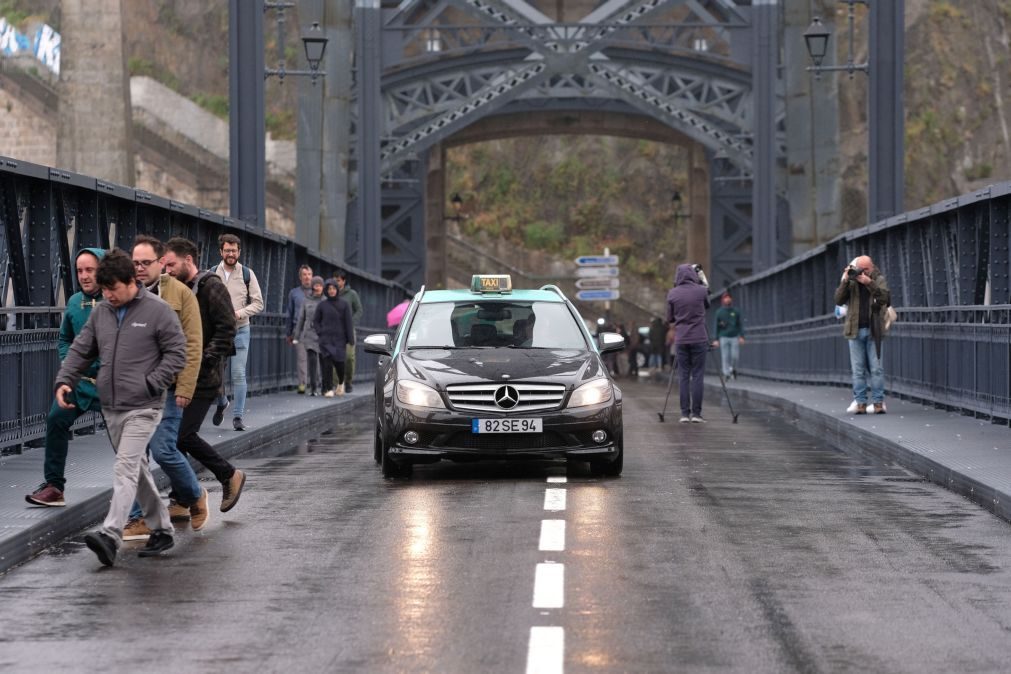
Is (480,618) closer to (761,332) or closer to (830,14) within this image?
(761,332)

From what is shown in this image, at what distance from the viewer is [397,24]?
54406 millimetres

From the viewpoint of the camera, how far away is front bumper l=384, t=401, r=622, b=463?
13.7m

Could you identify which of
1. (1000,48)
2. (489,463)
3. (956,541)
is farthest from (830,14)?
(956,541)

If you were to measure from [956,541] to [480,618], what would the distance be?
12.0 ft

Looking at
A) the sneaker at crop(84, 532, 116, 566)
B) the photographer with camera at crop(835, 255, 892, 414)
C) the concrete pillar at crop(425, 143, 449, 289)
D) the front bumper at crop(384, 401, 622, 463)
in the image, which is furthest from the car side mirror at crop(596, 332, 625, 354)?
the concrete pillar at crop(425, 143, 449, 289)

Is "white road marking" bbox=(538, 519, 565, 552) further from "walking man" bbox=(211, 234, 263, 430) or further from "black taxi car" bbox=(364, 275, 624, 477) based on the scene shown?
"walking man" bbox=(211, 234, 263, 430)

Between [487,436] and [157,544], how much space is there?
13.6ft

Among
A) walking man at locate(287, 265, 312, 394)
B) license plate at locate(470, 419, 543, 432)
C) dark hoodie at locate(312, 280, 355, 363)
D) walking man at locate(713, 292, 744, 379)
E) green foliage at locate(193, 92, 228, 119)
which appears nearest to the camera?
license plate at locate(470, 419, 543, 432)

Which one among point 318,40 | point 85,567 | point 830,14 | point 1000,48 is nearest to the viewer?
point 85,567

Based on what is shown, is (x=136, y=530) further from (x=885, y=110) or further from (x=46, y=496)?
(x=885, y=110)

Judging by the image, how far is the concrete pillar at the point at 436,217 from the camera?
235ft

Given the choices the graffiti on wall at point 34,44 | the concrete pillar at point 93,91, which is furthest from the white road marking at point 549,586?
the graffiti on wall at point 34,44

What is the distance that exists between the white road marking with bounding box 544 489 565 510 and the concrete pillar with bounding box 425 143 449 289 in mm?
57965

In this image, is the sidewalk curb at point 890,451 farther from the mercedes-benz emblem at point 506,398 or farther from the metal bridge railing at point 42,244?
the metal bridge railing at point 42,244
